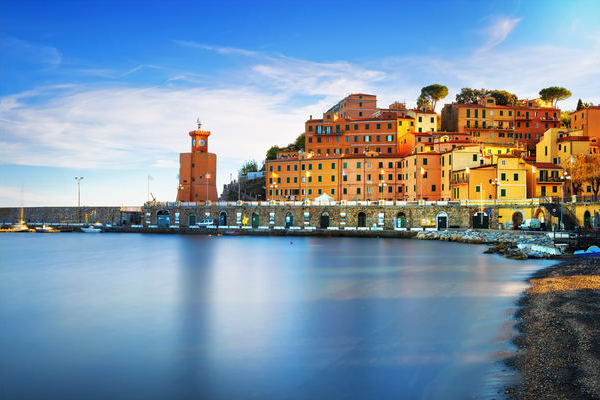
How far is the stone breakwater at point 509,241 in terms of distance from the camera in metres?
37.3

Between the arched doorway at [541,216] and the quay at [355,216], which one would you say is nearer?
the quay at [355,216]

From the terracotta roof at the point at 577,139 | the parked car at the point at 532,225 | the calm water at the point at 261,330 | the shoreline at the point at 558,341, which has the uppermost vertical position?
the terracotta roof at the point at 577,139

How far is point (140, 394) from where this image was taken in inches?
467

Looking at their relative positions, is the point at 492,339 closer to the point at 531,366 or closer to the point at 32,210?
the point at 531,366

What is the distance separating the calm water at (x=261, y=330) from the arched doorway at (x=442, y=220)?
25.0 m

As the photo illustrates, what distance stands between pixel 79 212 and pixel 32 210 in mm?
13930

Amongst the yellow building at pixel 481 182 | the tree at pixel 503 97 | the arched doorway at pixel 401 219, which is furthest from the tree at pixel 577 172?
the tree at pixel 503 97

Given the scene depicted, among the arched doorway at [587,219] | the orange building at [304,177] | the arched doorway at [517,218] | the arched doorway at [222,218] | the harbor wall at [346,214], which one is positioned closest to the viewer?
the arched doorway at [587,219]

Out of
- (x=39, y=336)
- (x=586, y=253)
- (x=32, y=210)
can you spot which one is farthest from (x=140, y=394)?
(x=32, y=210)

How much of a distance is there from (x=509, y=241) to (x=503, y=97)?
64.0 meters

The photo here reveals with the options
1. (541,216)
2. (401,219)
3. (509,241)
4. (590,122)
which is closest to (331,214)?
(401,219)

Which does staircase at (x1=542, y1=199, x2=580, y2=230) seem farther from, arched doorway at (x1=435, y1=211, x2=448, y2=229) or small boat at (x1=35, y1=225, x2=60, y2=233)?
small boat at (x1=35, y1=225, x2=60, y2=233)

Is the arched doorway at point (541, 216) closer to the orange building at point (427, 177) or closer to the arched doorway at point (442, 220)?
the arched doorway at point (442, 220)

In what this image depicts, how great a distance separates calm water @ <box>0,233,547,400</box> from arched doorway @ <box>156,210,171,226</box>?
43996 mm
